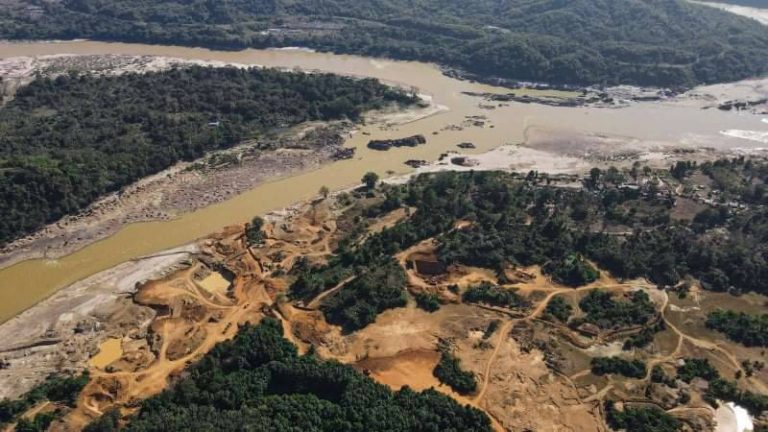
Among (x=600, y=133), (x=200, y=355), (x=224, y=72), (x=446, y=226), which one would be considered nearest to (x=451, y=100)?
(x=600, y=133)

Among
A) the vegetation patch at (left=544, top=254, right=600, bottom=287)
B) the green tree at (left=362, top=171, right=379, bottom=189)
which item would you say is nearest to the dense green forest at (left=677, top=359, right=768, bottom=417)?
the vegetation patch at (left=544, top=254, right=600, bottom=287)

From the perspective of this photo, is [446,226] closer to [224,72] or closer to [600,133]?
[600,133]

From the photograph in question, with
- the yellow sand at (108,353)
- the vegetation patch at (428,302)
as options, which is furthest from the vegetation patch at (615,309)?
the yellow sand at (108,353)

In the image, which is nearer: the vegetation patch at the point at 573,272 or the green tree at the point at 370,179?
the vegetation patch at the point at 573,272

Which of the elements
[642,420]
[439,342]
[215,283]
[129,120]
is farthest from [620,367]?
[129,120]

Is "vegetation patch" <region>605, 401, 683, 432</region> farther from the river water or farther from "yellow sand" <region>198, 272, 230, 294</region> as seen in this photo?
the river water

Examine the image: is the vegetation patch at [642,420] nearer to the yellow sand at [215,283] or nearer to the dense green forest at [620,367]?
the dense green forest at [620,367]
